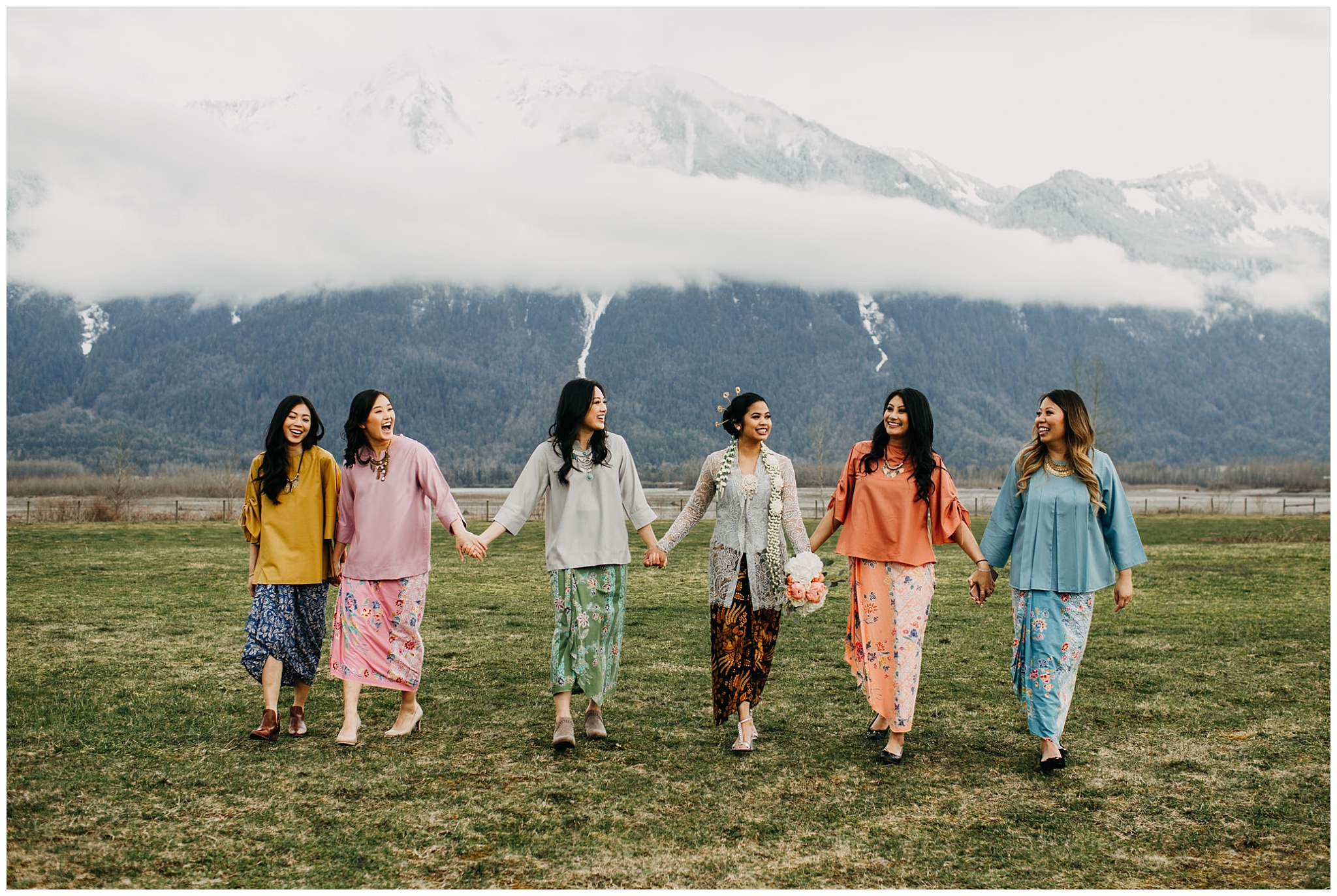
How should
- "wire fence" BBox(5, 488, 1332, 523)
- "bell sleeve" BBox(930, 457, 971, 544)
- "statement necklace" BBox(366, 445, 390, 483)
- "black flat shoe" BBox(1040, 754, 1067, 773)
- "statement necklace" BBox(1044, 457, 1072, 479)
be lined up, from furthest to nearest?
1. "wire fence" BBox(5, 488, 1332, 523)
2. "statement necklace" BBox(366, 445, 390, 483)
3. "bell sleeve" BBox(930, 457, 971, 544)
4. "statement necklace" BBox(1044, 457, 1072, 479)
5. "black flat shoe" BBox(1040, 754, 1067, 773)

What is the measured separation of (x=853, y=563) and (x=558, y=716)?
77.5 inches

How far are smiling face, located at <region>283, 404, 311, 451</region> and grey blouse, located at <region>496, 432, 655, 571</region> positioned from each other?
1288mm

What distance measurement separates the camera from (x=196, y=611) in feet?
37.8

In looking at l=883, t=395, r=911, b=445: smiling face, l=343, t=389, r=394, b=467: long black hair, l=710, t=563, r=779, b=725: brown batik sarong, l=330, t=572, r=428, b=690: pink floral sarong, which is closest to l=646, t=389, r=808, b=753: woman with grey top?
l=710, t=563, r=779, b=725: brown batik sarong

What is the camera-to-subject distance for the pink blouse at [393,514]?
625cm

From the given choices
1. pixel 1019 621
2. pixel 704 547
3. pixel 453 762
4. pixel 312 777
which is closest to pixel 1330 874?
pixel 1019 621

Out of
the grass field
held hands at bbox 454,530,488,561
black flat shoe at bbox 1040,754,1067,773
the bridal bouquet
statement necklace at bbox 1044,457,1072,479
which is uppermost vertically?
statement necklace at bbox 1044,457,1072,479

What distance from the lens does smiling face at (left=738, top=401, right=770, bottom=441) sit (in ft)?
20.2

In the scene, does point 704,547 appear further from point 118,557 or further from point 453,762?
point 453,762

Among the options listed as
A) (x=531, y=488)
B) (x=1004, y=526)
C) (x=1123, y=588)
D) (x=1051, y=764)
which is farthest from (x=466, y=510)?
(x=1051, y=764)

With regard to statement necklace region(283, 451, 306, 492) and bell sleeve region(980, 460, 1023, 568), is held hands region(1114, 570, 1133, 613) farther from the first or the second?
statement necklace region(283, 451, 306, 492)

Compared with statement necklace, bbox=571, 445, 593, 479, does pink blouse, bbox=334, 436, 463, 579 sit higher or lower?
lower

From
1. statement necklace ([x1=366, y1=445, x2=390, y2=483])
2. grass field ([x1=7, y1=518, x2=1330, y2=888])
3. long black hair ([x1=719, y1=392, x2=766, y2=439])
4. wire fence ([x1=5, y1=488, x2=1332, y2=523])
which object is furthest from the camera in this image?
wire fence ([x1=5, y1=488, x2=1332, y2=523])

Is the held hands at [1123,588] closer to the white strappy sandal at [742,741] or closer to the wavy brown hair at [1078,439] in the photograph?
the wavy brown hair at [1078,439]
